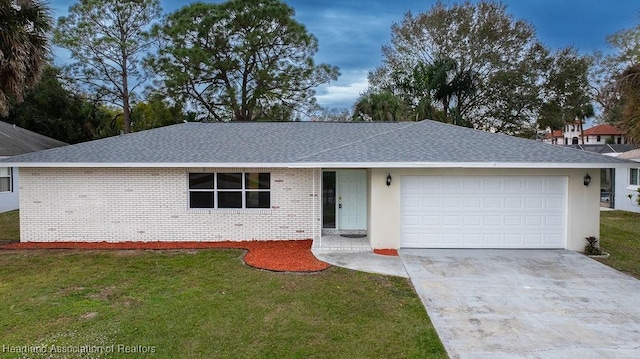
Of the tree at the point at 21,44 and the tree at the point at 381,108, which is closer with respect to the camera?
the tree at the point at 21,44

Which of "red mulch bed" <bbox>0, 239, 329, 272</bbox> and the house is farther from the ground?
the house

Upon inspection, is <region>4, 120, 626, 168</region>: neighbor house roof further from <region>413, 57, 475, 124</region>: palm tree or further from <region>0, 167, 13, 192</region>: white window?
<region>413, 57, 475, 124</region>: palm tree

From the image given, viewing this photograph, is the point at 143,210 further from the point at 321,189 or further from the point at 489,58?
the point at 489,58

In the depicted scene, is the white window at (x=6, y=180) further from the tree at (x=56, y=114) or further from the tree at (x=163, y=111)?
the tree at (x=163, y=111)

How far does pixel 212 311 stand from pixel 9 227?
40.6 feet

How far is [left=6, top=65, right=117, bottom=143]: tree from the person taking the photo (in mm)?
26750

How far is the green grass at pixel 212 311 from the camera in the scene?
210 inches

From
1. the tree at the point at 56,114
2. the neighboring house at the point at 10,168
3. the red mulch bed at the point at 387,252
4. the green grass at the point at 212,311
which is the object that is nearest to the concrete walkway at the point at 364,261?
the red mulch bed at the point at 387,252

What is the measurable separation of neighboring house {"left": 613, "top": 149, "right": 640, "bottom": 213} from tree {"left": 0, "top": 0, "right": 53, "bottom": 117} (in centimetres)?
2287

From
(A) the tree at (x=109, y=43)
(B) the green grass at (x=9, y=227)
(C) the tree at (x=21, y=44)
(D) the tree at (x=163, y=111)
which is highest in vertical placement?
(A) the tree at (x=109, y=43)

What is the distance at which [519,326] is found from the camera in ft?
19.4

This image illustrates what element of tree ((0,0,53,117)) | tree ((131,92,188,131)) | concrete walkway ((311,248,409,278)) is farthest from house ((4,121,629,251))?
tree ((131,92,188,131))

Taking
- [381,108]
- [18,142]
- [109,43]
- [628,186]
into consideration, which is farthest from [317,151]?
[109,43]

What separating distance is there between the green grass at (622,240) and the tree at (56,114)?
2729 centimetres
